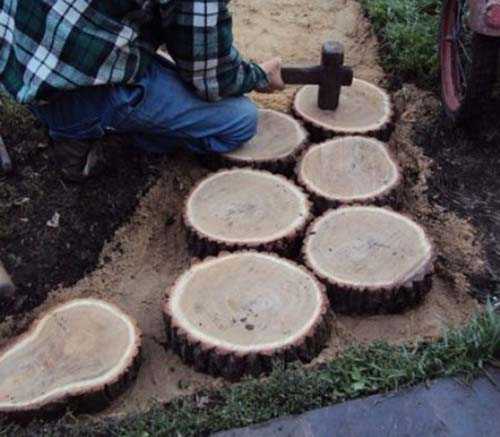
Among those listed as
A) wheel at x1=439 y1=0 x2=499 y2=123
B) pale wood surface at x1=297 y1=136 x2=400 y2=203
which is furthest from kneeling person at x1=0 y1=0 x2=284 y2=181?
wheel at x1=439 y1=0 x2=499 y2=123

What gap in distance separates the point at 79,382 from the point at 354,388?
849 millimetres

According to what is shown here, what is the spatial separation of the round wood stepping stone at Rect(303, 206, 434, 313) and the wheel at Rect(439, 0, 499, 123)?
0.63 meters

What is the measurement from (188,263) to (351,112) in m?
1.07

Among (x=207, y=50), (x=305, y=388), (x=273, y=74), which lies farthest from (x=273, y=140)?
(x=305, y=388)

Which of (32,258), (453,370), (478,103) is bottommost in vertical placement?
(32,258)

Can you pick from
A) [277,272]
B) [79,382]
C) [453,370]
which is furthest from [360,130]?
[79,382]

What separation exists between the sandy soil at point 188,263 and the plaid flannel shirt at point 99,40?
570 millimetres

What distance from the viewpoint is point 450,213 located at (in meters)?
3.22

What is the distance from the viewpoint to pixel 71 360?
2.65 meters

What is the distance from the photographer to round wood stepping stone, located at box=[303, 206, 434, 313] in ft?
9.29

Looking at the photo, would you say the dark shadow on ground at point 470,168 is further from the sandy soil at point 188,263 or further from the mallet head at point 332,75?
the mallet head at point 332,75

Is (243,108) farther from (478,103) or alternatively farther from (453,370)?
(453,370)

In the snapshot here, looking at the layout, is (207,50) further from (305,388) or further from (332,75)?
(305,388)

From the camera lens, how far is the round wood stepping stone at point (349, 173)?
3.21 metres
